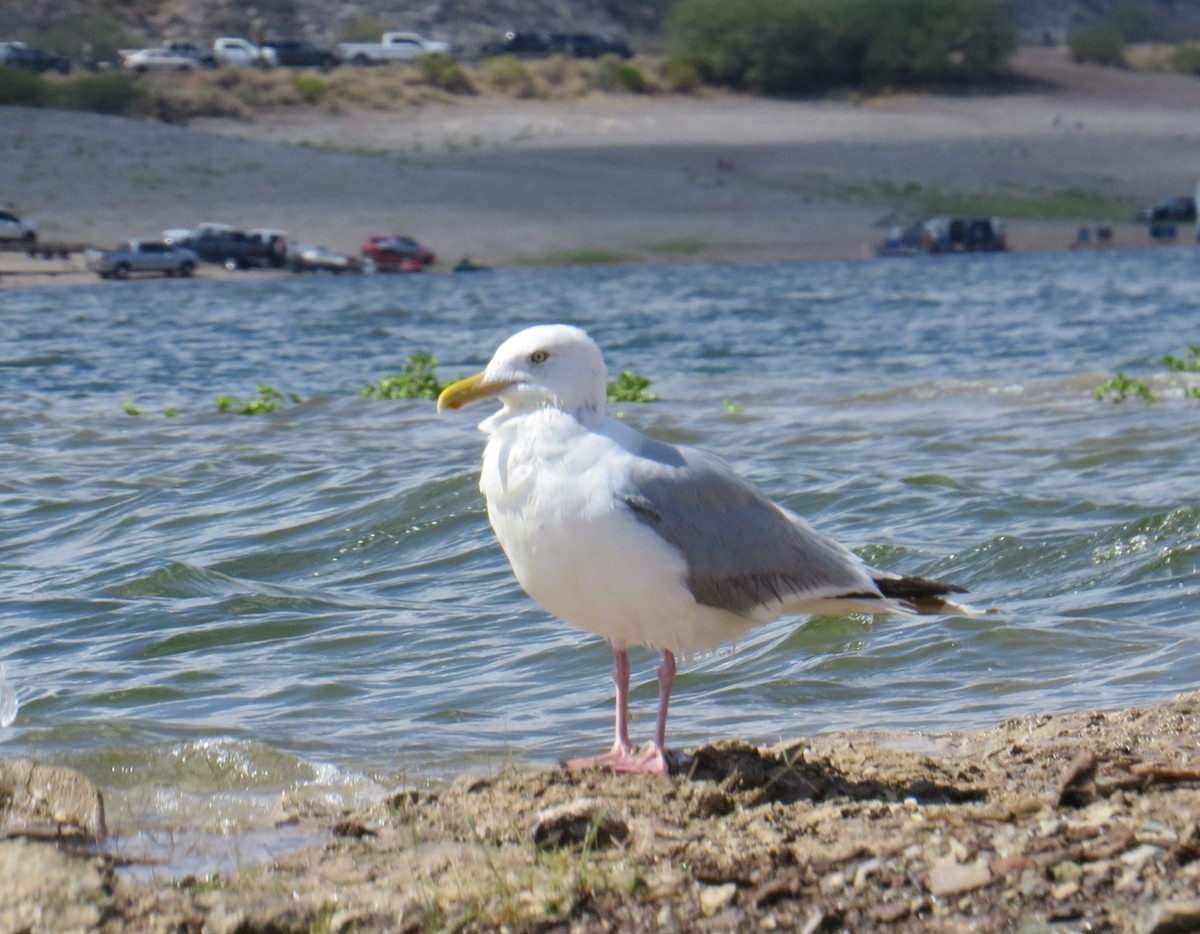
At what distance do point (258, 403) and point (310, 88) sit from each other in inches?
2201

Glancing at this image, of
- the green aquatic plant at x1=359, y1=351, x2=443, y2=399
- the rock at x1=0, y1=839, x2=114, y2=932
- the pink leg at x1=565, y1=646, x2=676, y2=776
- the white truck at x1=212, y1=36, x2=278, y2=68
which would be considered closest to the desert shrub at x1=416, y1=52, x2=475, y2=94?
the white truck at x1=212, y1=36, x2=278, y2=68

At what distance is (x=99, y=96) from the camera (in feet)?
204

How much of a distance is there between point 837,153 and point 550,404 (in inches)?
2451

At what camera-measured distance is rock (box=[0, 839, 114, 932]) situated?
3.49 m

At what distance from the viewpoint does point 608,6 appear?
9631 cm

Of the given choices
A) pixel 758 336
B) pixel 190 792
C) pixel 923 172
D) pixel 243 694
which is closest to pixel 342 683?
pixel 243 694

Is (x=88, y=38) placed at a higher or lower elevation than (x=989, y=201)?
higher

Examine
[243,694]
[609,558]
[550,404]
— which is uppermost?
[550,404]

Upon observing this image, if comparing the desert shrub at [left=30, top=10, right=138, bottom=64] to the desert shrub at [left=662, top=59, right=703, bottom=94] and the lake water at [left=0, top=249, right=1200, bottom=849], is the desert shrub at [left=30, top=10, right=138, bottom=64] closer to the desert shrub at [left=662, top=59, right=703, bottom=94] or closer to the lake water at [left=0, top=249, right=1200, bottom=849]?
the desert shrub at [left=662, top=59, right=703, bottom=94]

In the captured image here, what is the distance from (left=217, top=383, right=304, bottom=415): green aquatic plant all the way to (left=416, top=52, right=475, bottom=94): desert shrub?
57426 mm

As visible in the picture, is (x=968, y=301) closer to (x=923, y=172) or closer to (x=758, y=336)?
(x=758, y=336)

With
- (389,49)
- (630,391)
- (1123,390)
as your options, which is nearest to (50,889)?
(1123,390)

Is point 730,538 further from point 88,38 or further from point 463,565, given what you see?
point 88,38

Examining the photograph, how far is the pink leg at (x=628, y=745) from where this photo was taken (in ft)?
15.3
